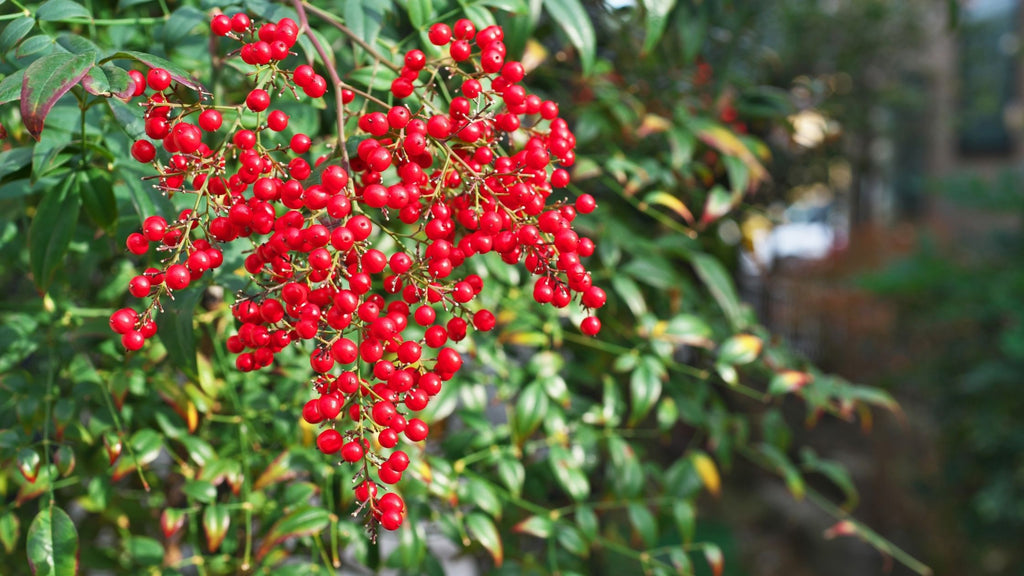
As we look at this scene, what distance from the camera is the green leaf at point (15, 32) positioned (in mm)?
715

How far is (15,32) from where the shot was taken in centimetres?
72

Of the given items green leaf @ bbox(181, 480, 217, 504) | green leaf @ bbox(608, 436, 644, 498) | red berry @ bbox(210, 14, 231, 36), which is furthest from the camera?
green leaf @ bbox(608, 436, 644, 498)

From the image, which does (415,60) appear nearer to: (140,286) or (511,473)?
(140,286)

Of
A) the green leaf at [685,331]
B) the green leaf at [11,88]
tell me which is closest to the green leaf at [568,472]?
the green leaf at [685,331]

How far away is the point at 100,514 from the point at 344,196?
2.70 ft

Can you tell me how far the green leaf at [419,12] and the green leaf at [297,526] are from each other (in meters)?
0.56

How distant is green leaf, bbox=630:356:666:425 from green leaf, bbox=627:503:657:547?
5.3 inches

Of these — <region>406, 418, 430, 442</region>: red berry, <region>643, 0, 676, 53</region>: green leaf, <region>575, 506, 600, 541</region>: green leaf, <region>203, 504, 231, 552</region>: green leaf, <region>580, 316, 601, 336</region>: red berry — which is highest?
<region>643, 0, 676, 53</region>: green leaf

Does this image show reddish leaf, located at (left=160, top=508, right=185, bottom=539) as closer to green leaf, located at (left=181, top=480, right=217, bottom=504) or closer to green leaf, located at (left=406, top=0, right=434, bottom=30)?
green leaf, located at (left=181, top=480, right=217, bottom=504)

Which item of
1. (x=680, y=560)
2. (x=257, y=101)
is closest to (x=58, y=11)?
(x=257, y=101)

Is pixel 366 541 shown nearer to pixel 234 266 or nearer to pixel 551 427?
pixel 551 427

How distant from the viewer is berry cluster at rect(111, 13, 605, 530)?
0.62 metres

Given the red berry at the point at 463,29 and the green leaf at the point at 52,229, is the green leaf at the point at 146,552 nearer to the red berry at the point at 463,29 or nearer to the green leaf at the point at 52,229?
the green leaf at the point at 52,229

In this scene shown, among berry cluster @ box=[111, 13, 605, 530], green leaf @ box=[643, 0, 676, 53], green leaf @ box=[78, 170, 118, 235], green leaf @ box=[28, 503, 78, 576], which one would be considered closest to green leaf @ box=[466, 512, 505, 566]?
berry cluster @ box=[111, 13, 605, 530]
